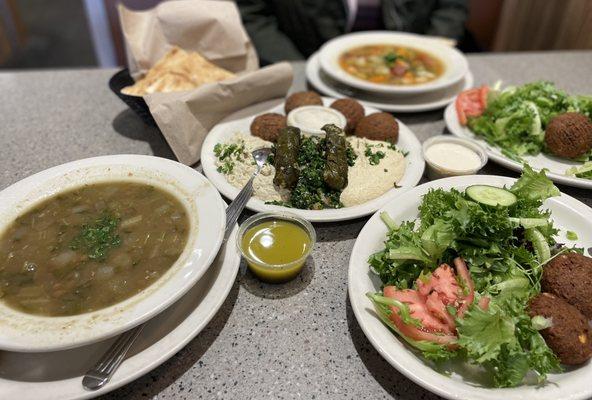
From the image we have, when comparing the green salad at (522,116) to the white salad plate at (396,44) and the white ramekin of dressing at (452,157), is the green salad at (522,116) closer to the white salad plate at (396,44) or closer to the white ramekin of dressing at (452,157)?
the white ramekin of dressing at (452,157)

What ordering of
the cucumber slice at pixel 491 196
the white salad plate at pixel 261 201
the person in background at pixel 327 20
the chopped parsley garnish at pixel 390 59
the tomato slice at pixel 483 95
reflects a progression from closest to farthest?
the cucumber slice at pixel 491 196, the white salad plate at pixel 261 201, the tomato slice at pixel 483 95, the chopped parsley garnish at pixel 390 59, the person in background at pixel 327 20

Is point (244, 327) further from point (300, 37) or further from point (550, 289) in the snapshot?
point (300, 37)

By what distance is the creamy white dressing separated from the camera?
2305 millimetres

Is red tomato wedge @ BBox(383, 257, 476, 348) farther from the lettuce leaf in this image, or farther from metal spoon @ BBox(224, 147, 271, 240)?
metal spoon @ BBox(224, 147, 271, 240)

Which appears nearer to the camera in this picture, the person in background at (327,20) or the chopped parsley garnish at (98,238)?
the chopped parsley garnish at (98,238)

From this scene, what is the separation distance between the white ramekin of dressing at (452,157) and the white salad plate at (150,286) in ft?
4.02

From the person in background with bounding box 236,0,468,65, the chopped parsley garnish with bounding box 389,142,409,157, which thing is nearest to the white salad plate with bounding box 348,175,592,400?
the chopped parsley garnish with bounding box 389,142,409,157

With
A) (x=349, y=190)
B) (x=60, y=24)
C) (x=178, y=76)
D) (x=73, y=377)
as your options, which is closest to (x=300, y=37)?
(x=178, y=76)

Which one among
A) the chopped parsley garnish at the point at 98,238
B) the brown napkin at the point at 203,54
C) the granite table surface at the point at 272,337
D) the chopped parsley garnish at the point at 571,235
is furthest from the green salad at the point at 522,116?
the chopped parsley garnish at the point at 98,238

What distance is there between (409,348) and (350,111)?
1579mm

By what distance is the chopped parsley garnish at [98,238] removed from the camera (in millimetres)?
1600

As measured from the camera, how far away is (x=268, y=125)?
2512mm

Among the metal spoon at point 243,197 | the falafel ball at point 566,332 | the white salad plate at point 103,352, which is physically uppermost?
the falafel ball at point 566,332

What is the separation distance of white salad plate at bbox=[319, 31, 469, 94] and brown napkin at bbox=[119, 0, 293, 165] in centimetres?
52
